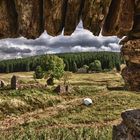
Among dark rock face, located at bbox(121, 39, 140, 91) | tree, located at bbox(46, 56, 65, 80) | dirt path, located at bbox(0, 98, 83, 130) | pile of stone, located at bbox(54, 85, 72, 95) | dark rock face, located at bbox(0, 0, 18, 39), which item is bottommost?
tree, located at bbox(46, 56, 65, 80)

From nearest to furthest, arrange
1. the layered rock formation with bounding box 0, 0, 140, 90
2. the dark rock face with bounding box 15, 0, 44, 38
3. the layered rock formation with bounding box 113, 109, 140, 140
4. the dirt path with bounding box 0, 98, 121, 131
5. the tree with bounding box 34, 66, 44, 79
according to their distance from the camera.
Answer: the dark rock face with bounding box 15, 0, 44, 38 < the layered rock formation with bounding box 0, 0, 140, 90 < the layered rock formation with bounding box 113, 109, 140, 140 < the dirt path with bounding box 0, 98, 121, 131 < the tree with bounding box 34, 66, 44, 79

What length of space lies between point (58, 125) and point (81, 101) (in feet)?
54.3

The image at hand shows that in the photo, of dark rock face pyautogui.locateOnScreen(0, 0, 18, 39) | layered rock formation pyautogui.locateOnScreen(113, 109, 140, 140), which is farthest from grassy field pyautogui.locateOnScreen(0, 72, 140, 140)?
dark rock face pyautogui.locateOnScreen(0, 0, 18, 39)

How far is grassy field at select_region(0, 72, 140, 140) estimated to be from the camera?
4812 cm

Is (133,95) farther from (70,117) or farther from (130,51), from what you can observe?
(130,51)

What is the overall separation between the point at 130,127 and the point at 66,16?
16.9 ft

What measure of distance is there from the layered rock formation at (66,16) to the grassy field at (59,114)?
32.1m

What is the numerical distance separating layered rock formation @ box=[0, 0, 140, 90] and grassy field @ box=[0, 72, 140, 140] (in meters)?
32.1

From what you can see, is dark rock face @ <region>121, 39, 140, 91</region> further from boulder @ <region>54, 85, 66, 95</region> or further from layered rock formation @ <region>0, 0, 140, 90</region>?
boulder @ <region>54, 85, 66, 95</region>

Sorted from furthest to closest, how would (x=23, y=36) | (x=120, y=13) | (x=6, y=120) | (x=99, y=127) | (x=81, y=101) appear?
(x=81, y=101) → (x=6, y=120) → (x=99, y=127) → (x=120, y=13) → (x=23, y=36)

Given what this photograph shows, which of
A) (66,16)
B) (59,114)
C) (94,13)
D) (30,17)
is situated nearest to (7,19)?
(30,17)

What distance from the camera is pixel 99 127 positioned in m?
53.5

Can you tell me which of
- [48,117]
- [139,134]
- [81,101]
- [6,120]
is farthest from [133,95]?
[139,134]

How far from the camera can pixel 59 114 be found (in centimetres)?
6266
